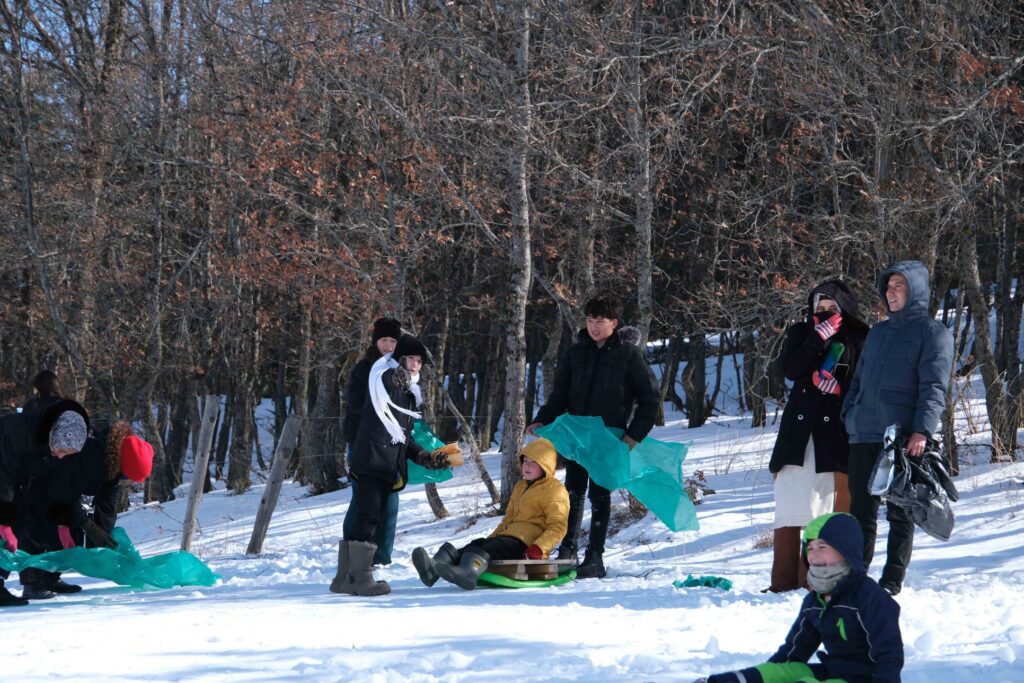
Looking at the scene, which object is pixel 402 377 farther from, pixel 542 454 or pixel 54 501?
pixel 54 501

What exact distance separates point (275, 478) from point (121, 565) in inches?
123

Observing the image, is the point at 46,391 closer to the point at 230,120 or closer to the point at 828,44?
the point at 828,44

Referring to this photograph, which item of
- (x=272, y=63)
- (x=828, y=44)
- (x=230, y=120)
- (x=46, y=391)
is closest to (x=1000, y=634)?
(x=46, y=391)

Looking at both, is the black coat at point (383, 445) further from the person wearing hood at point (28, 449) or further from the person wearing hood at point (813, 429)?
the person wearing hood at point (813, 429)

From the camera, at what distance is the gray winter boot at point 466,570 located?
7.52m

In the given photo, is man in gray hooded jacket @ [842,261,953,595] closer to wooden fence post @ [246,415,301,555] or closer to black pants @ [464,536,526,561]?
black pants @ [464,536,526,561]

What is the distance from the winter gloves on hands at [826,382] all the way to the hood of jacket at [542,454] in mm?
1840

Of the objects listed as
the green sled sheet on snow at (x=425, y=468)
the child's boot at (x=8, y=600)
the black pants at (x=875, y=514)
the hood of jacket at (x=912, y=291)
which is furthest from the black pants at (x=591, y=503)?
the child's boot at (x=8, y=600)

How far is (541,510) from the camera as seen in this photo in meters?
8.09

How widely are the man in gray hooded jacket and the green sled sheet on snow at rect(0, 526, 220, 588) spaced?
457 cm

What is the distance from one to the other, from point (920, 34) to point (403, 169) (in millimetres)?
6761

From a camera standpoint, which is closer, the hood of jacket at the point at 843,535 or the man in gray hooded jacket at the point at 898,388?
the hood of jacket at the point at 843,535

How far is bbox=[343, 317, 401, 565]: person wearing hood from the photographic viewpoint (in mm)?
8719

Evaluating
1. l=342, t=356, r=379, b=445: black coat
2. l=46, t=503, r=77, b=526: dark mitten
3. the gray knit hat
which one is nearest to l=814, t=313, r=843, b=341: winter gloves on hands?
l=342, t=356, r=379, b=445: black coat
